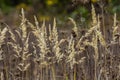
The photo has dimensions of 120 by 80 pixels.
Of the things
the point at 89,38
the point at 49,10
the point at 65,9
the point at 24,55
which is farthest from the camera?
the point at 49,10

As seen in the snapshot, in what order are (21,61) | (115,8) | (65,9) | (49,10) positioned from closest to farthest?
1. (21,61)
2. (115,8)
3. (65,9)
4. (49,10)

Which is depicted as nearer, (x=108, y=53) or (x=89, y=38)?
(x=108, y=53)

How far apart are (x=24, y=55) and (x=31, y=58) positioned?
1.44 feet

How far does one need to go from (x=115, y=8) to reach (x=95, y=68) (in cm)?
272

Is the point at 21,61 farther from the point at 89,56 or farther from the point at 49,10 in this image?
the point at 49,10

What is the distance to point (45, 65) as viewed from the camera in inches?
152

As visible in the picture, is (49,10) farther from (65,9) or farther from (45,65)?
(45,65)

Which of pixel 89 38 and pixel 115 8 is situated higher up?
pixel 115 8

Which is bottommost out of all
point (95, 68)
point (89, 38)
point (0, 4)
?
point (95, 68)

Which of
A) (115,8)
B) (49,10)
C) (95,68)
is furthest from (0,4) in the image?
(95,68)

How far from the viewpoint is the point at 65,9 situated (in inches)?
401

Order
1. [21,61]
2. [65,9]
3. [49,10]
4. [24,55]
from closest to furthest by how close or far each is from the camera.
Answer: [24,55] < [21,61] < [65,9] < [49,10]

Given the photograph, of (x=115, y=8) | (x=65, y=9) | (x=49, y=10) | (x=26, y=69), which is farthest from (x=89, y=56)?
(x=49, y=10)

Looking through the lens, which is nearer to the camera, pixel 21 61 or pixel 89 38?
pixel 21 61
